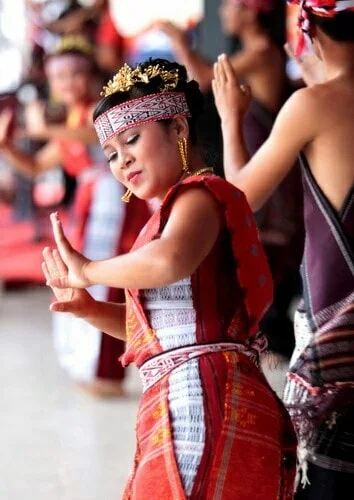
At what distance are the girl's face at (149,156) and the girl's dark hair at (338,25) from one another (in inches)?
14.9

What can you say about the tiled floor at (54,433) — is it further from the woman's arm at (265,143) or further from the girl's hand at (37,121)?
the girl's hand at (37,121)

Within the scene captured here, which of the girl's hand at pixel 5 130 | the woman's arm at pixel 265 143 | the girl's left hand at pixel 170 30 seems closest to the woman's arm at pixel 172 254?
the woman's arm at pixel 265 143

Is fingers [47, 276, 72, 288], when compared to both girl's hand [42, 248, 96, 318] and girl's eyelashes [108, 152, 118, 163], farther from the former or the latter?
girl's eyelashes [108, 152, 118, 163]

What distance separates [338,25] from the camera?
1.86 metres

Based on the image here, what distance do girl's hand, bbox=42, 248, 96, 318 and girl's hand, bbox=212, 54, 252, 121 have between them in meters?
0.49

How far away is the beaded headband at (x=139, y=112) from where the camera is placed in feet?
5.35

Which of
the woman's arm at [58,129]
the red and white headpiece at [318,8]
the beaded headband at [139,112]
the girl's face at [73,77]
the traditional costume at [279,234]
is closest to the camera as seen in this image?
the beaded headband at [139,112]

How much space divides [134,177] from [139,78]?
157 mm

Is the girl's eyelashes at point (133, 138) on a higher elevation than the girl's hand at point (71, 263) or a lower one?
higher

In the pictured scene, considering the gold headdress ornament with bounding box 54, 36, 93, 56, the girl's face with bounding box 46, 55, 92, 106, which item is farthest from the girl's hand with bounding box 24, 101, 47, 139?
the gold headdress ornament with bounding box 54, 36, 93, 56

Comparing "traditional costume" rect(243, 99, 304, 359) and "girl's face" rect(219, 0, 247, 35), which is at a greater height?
"girl's face" rect(219, 0, 247, 35)

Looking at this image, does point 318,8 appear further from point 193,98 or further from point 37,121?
point 37,121

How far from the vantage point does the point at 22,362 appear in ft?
14.6

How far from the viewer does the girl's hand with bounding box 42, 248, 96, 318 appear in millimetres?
1672
